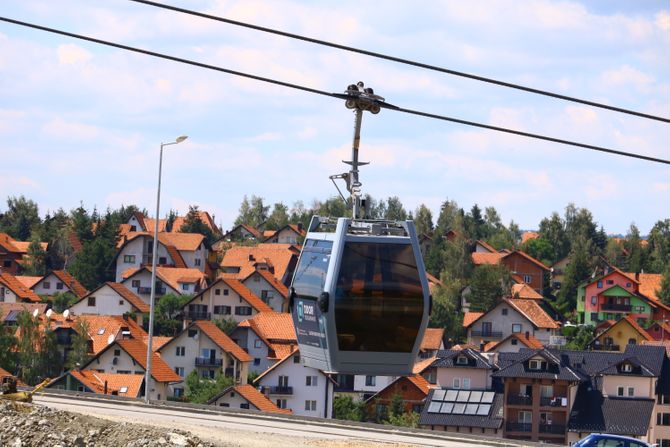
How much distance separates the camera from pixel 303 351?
25.5 m

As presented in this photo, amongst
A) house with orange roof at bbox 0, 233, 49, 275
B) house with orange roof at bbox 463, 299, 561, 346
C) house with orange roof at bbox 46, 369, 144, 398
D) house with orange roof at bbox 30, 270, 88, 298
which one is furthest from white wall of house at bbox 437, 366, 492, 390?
house with orange roof at bbox 0, 233, 49, 275

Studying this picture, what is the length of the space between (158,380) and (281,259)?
7294 centimetres

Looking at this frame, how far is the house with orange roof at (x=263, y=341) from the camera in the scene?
102 m

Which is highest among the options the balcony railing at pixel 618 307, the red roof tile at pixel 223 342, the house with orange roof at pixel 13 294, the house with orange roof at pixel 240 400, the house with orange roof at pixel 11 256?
the house with orange roof at pixel 11 256

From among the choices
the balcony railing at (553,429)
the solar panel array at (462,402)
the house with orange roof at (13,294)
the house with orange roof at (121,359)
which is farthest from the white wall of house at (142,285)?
the balcony railing at (553,429)

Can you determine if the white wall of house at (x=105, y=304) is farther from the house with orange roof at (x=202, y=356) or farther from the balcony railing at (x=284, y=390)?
the balcony railing at (x=284, y=390)

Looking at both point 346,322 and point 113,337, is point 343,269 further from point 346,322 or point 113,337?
point 113,337

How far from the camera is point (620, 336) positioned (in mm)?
119938

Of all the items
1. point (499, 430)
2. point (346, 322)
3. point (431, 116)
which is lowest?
point (499, 430)

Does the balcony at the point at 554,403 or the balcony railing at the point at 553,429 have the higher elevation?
the balcony at the point at 554,403

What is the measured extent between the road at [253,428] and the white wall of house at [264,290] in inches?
3140

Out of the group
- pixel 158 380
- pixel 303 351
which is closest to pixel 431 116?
pixel 303 351

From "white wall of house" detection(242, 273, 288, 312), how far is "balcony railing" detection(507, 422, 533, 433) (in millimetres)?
49657

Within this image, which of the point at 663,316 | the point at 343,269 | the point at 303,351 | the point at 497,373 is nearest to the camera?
the point at 343,269
